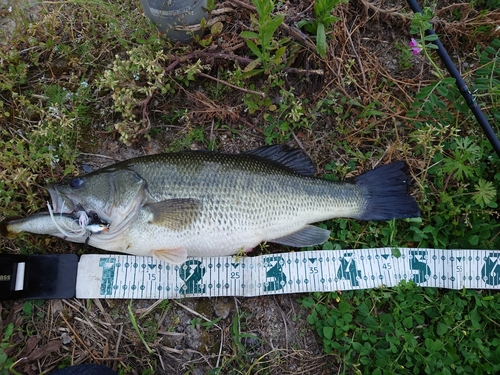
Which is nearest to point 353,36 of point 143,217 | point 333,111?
point 333,111

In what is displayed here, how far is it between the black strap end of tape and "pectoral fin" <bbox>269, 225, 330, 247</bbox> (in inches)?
70.5

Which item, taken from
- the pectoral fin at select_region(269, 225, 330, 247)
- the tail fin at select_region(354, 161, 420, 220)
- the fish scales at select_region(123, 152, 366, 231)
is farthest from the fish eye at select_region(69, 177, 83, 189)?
the tail fin at select_region(354, 161, 420, 220)

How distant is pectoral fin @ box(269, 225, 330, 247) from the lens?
304 centimetres

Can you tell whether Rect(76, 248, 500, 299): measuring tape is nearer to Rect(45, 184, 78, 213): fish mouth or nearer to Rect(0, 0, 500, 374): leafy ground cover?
Rect(0, 0, 500, 374): leafy ground cover

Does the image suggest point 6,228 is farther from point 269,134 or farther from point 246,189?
point 269,134

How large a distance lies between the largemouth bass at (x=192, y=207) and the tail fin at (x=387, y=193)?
0.02 m

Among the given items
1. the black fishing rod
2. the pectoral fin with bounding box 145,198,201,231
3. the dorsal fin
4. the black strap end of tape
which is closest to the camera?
the pectoral fin with bounding box 145,198,201,231

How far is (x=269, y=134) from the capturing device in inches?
133

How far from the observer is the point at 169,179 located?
9.29ft

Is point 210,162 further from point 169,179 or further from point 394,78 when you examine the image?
point 394,78

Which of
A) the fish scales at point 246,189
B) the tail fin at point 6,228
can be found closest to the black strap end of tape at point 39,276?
the tail fin at point 6,228

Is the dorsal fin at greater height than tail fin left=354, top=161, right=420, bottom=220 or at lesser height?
greater

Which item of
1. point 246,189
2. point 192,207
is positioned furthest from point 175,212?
point 246,189

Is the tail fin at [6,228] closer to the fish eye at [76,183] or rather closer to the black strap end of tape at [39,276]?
the black strap end of tape at [39,276]
